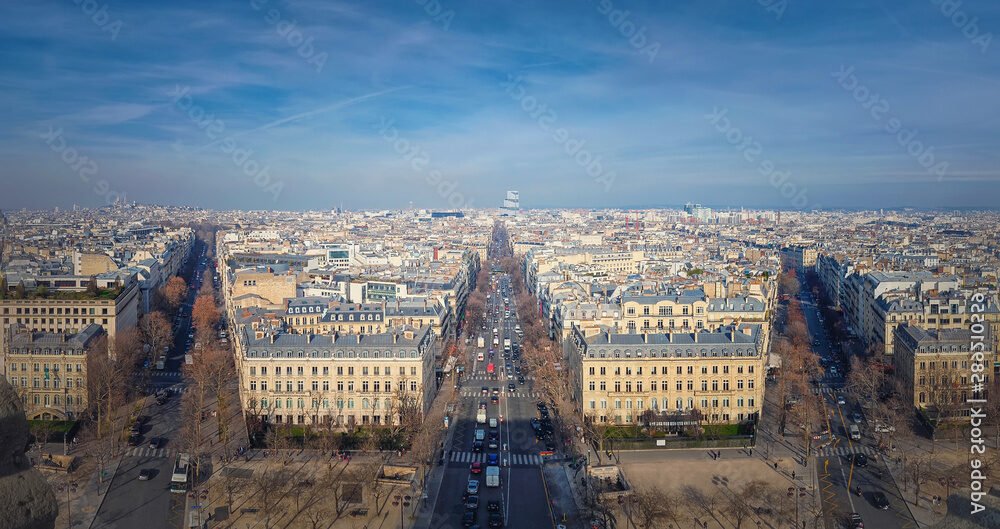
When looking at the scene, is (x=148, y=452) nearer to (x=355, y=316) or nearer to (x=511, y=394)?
(x=355, y=316)

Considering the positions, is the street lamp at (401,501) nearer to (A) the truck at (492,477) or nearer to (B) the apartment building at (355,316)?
(A) the truck at (492,477)

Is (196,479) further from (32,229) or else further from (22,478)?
(32,229)

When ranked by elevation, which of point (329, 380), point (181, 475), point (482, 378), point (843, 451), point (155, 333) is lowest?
point (843, 451)

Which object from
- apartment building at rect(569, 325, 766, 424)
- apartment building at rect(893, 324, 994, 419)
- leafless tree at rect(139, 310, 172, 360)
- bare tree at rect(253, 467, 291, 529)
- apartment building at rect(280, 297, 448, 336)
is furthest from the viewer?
leafless tree at rect(139, 310, 172, 360)

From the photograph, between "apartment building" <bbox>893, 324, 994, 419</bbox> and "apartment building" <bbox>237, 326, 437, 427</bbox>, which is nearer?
"apartment building" <bbox>893, 324, 994, 419</bbox>

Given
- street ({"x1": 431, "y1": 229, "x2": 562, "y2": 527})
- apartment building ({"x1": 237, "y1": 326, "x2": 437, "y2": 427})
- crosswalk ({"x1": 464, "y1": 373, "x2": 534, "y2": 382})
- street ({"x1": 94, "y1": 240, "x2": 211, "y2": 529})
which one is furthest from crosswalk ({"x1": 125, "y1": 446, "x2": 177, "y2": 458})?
crosswalk ({"x1": 464, "y1": 373, "x2": 534, "y2": 382})

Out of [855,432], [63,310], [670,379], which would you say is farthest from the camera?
[63,310]

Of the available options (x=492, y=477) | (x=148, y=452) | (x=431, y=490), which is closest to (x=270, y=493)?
(x=431, y=490)

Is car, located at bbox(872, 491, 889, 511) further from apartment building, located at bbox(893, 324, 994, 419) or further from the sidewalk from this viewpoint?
the sidewalk

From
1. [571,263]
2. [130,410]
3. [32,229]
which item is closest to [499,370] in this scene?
[130,410]
